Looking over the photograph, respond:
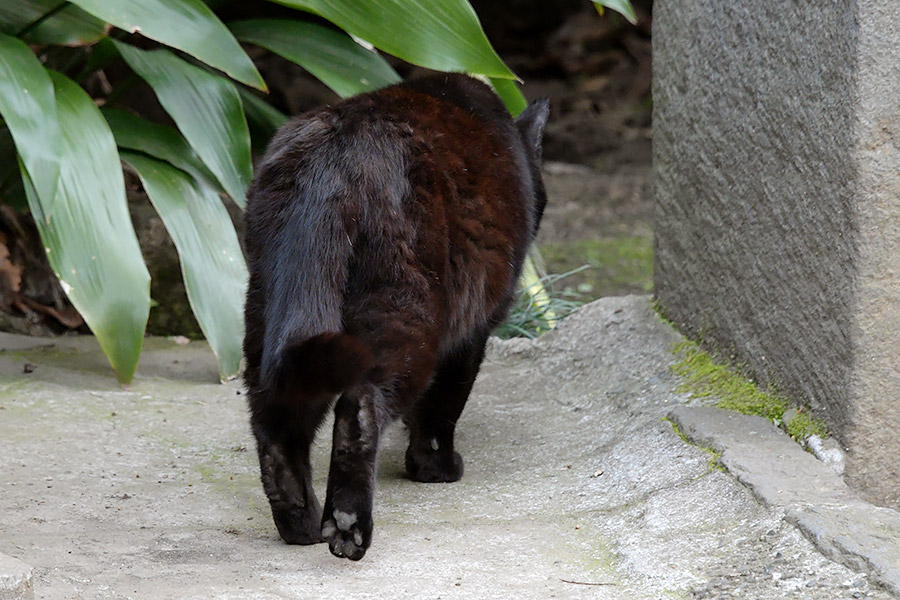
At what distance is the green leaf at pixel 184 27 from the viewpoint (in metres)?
2.82

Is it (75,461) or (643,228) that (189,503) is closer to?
(75,461)

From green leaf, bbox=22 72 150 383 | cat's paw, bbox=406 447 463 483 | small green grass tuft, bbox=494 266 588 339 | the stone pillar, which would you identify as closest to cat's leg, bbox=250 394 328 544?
cat's paw, bbox=406 447 463 483

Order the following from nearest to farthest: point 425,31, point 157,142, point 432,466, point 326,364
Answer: point 326,364 → point 432,466 → point 425,31 → point 157,142

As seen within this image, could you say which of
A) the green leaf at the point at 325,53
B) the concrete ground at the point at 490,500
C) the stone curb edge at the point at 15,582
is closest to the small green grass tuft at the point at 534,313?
the concrete ground at the point at 490,500

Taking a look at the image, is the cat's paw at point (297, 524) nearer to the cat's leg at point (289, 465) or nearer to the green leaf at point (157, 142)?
the cat's leg at point (289, 465)

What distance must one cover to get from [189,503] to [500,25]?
15.5 feet

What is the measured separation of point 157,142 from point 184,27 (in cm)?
50

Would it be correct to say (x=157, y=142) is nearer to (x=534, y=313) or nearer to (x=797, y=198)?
(x=534, y=313)

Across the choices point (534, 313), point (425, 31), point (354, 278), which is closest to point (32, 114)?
point (425, 31)

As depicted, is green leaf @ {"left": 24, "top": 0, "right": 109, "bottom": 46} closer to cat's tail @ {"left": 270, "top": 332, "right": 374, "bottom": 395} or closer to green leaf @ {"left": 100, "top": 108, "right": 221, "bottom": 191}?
green leaf @ {"left": 100, "top": 108, "right": 221, "bottom": 191}

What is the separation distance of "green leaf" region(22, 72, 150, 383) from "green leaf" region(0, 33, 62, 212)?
Result: 88 mm

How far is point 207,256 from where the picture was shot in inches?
123

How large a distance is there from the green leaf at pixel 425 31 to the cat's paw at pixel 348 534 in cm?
150

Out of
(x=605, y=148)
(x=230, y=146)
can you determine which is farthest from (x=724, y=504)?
(x=605, y=148)
